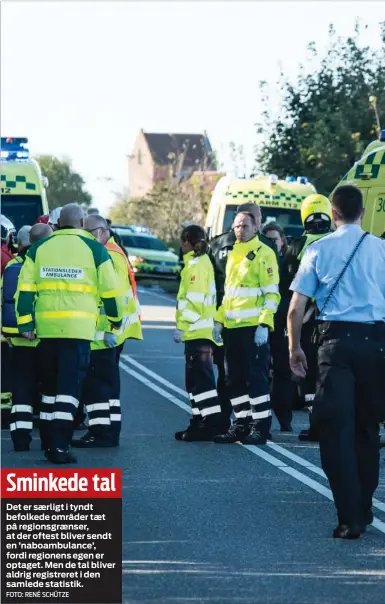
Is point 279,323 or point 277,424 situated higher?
point 279,323

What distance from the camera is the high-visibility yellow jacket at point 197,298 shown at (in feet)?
46.2

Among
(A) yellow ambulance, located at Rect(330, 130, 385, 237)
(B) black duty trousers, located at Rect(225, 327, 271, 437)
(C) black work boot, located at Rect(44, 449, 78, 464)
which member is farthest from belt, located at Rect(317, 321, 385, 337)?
(A) yellow ambulance, located at Rect(330, 130, 385, 237)

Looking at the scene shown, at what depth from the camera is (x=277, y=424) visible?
1533 cm

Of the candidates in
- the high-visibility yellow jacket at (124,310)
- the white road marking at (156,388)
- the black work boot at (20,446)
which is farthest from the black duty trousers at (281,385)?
the black work boot at (20,446)

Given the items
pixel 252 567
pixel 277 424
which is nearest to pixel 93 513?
pixel 252 567

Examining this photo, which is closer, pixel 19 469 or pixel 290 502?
pixel 290 502

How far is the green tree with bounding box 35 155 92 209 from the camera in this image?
115 metres

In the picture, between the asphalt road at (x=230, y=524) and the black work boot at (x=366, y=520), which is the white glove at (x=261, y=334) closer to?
the asphalt road at (x=230, y=524)

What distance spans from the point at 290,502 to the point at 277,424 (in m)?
4.52

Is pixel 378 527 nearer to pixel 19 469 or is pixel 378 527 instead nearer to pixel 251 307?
pixel 19 469

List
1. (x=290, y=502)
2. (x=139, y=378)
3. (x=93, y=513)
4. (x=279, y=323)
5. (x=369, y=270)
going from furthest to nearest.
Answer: (x=139, y=378) < (x=279, y=323) < (x=290, y=502) < (x=369, y=270) < (x=93, y=513)

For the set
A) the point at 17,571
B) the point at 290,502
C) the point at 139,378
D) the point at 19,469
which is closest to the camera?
the point at 17,571

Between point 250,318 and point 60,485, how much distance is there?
387 cm

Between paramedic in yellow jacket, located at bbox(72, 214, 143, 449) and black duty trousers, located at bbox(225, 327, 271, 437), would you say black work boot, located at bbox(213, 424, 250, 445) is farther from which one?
Answer: paramedic in yellow jacket, located at bbox(72, 214, 143, 449)
